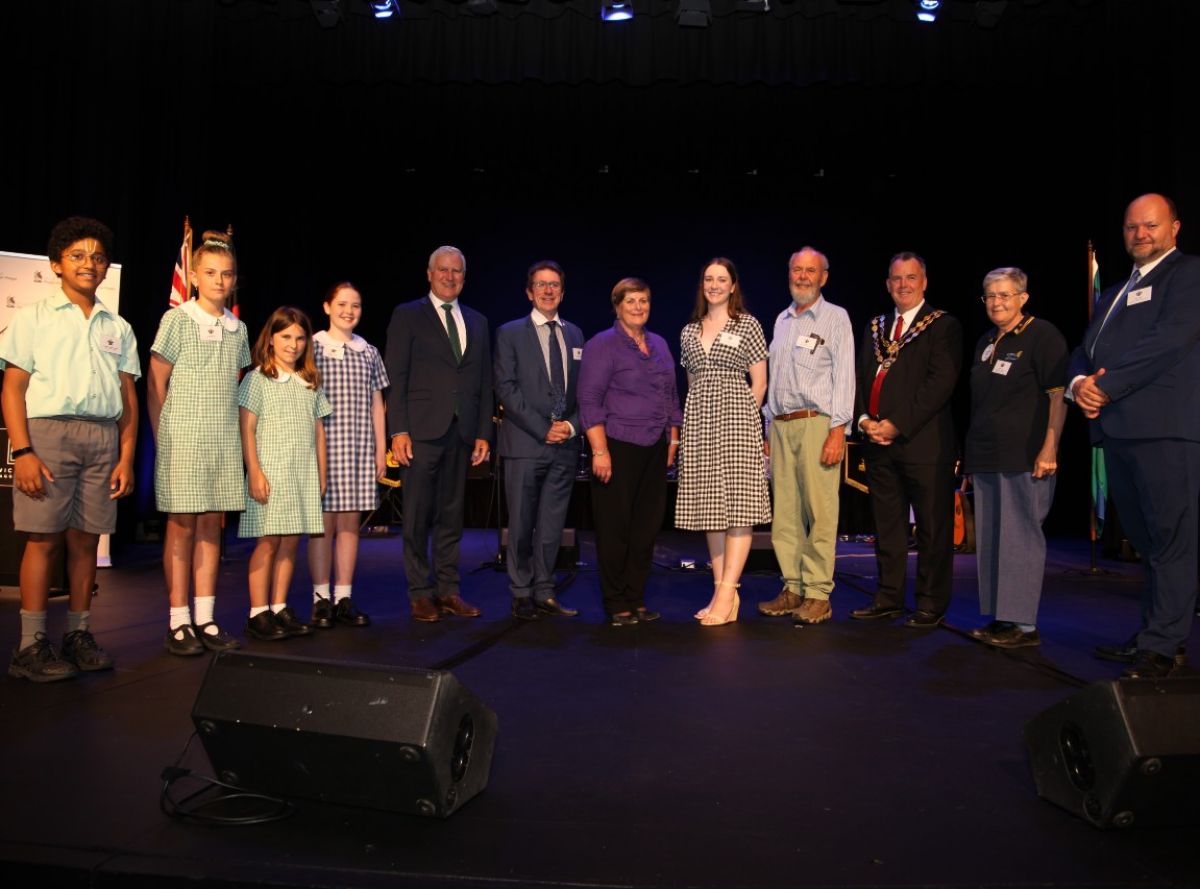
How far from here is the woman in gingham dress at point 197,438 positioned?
10.6 ft

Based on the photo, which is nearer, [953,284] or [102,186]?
[102,186]

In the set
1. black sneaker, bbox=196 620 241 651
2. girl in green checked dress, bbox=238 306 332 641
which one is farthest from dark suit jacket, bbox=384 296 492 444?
black sneaker, bbox=196 620 241 651

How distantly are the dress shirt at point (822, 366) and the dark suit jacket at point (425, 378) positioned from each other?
1.45 meters

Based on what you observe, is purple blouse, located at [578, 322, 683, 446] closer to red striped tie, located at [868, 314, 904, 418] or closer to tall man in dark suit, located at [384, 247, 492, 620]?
tall man in dark suit, located at [384, 247, 492, 620]

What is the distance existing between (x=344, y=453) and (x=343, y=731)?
223 cm

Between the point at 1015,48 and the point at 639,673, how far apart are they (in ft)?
20.9

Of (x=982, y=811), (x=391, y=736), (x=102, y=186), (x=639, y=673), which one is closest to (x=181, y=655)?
(x=639, y=673)

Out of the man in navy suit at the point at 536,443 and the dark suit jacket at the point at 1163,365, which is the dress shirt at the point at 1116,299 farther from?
the man in navy suit at the point at 536,443

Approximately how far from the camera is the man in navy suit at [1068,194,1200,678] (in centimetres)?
307

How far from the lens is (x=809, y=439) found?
3986mm

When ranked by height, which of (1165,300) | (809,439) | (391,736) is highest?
(1165,300)

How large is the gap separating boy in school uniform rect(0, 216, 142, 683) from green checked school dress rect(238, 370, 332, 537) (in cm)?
48

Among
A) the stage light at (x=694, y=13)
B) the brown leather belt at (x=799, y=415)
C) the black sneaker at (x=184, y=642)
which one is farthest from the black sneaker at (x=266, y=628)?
the stage light at (x=694, y=13)

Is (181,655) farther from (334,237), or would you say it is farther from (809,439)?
(334,237)
